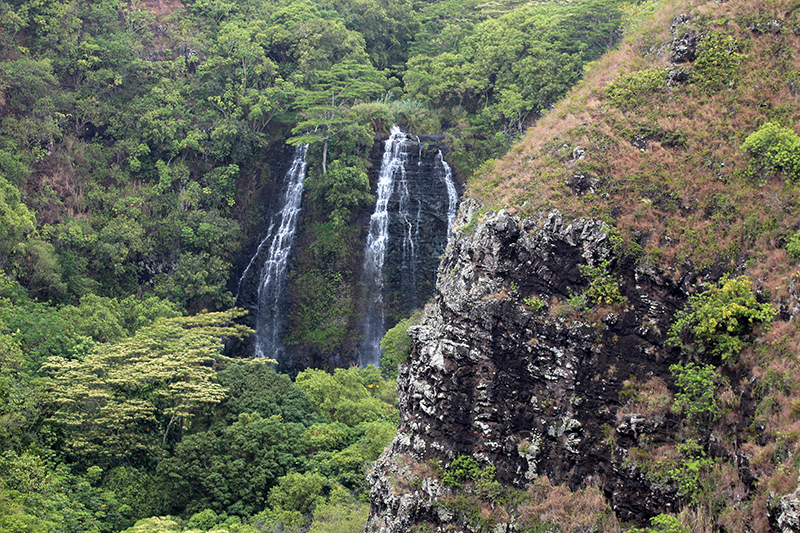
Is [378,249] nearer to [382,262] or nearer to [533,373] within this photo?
[382,262]

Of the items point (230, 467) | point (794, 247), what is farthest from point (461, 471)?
point (230, 467)

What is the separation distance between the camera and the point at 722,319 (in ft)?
39.4

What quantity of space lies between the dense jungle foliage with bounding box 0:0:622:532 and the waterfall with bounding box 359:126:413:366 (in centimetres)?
79

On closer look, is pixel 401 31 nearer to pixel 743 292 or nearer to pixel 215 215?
pixel 215 215

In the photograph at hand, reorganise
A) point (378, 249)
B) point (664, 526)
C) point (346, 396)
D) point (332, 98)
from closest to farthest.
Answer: point (664, 526), point (346, 396), point (378, 249), point (332, 98)

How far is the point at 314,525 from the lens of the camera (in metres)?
16.6

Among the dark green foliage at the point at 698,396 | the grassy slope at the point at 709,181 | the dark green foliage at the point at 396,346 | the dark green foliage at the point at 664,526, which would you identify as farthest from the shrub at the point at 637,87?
the dark green foliage at the point at 664,526

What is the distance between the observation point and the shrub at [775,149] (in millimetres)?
12961

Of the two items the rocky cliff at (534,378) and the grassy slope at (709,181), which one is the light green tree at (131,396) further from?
the grassy slope at (709,181)

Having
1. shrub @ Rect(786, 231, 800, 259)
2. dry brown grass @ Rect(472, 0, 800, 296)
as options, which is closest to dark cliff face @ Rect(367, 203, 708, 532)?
dry brown grass @ Rect(472, 0, 800, 296)

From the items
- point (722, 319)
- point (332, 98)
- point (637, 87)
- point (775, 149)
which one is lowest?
point (722, 319)

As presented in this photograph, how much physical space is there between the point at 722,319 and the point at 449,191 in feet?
63.8

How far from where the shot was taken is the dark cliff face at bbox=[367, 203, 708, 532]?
12.7 metres

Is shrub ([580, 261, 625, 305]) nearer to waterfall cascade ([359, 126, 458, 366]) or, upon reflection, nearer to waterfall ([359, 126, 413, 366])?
waterfall cascade ([359, 126, 458, 366])
